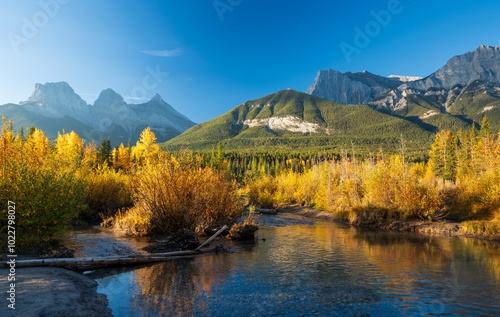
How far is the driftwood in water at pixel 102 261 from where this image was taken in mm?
9398

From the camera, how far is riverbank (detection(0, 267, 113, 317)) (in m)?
6.06

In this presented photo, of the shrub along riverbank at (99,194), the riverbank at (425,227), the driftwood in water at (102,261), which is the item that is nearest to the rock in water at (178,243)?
the driftwood in water at (102,261)

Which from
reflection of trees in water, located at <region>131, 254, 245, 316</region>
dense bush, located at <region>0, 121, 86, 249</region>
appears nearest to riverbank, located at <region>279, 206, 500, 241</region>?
reflection of trees in water, located at <region>131, 254, 245, 316</region>

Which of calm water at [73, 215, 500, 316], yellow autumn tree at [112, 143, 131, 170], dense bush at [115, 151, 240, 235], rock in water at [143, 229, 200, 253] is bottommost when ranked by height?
calm water at [73, 215, 500, 316]

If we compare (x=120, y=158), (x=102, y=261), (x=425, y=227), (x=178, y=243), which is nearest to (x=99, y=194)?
(x=178, y=243)

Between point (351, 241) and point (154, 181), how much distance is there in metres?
14.2

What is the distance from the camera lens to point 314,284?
966cm

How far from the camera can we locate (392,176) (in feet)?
90.9

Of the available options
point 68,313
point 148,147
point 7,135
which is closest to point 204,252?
point 68,313

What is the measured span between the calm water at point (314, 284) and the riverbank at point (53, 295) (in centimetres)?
52

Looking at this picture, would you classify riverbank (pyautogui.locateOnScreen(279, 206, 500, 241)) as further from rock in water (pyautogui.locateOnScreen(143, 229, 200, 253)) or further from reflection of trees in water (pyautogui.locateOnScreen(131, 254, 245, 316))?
rock in water (pyautogui.locateOnScreen(143, 229, 200, 253))

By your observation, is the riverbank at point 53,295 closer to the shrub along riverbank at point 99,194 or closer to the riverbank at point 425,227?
the shrub along riverbank at point 99,194

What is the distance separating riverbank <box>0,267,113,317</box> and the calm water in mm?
522

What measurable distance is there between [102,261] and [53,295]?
409 cm
